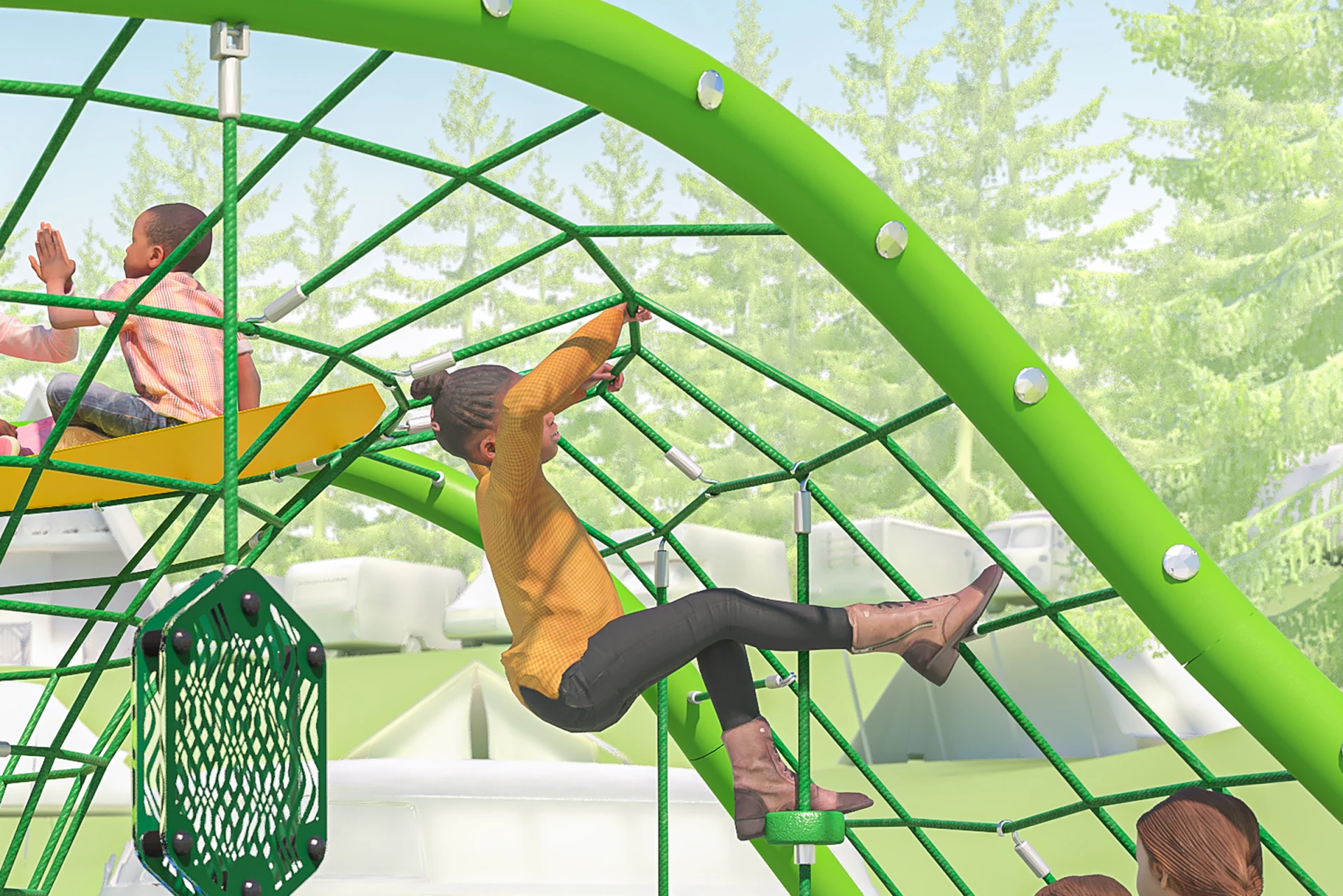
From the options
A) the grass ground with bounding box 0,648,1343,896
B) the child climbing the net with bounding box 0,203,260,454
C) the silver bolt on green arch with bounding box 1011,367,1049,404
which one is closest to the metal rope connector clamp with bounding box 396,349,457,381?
the child climbing the net with bounding box 0,203,260,454

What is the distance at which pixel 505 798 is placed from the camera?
24.7 ft

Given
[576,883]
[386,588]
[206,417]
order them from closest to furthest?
[206,417] < [576,883] < [386,588]

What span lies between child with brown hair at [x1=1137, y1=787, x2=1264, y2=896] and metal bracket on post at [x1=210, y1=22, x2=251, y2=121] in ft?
6.01

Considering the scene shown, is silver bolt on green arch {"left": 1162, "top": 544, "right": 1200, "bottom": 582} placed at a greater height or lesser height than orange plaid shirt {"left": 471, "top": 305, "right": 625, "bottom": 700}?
lesser

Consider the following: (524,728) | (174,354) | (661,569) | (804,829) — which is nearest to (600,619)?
(804,829)

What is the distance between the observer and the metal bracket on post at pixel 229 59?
5.48ft

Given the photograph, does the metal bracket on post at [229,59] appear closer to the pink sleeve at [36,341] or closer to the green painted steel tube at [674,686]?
the pink sleeve at [36,341]

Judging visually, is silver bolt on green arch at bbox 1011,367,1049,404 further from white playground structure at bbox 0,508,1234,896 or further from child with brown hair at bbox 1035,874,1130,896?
white playground structure at bbox 0,508,1234,896

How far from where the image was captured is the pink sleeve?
3082mm

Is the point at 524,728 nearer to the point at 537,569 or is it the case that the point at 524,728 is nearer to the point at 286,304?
the point at 537,569

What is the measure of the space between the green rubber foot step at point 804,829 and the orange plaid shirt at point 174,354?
1514 mm

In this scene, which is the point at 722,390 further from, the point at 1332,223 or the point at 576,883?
the point at 576,883

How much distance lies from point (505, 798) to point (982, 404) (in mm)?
5977

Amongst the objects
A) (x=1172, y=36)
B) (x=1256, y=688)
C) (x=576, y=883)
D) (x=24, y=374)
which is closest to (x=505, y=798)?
(x=576, y=883)
